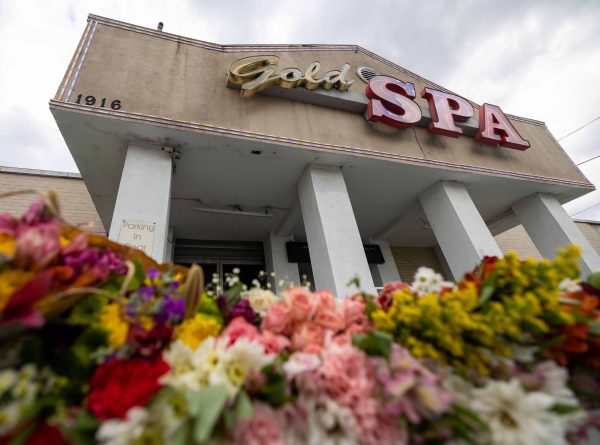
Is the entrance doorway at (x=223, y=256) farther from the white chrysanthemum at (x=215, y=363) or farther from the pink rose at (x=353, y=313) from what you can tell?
the white chrysanthemum at (x=215, y=363)

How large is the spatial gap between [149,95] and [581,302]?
4366 millimetres

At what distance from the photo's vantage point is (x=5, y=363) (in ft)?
2.15

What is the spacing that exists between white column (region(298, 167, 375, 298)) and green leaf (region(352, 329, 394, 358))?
7.47 ft

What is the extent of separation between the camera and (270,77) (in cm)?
406

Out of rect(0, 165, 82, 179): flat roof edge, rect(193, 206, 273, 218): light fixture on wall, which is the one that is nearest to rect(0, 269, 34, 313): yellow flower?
rect(193, 206, 273, 218): light fixture on wall

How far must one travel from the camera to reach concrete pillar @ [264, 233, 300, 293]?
5836mm

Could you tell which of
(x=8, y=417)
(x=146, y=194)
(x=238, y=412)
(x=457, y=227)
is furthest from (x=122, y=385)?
(x=457, y=227)

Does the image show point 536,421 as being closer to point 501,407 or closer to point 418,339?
point 501,407

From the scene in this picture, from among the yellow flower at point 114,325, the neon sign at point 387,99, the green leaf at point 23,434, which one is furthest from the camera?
the neon sign at point 387,99

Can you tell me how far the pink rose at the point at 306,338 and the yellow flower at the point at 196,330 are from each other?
303 mm

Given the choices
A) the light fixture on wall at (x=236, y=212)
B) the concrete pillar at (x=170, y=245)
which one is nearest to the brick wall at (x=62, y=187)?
the concrete pillar at (x=170, y=245)

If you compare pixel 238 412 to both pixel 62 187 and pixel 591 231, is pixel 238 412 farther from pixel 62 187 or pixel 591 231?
pixel 591 231

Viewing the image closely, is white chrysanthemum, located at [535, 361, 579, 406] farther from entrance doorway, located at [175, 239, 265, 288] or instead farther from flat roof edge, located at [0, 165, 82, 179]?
flat roof edge, located at [0, 165, 82, 179]

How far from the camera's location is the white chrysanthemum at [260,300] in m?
1.22
